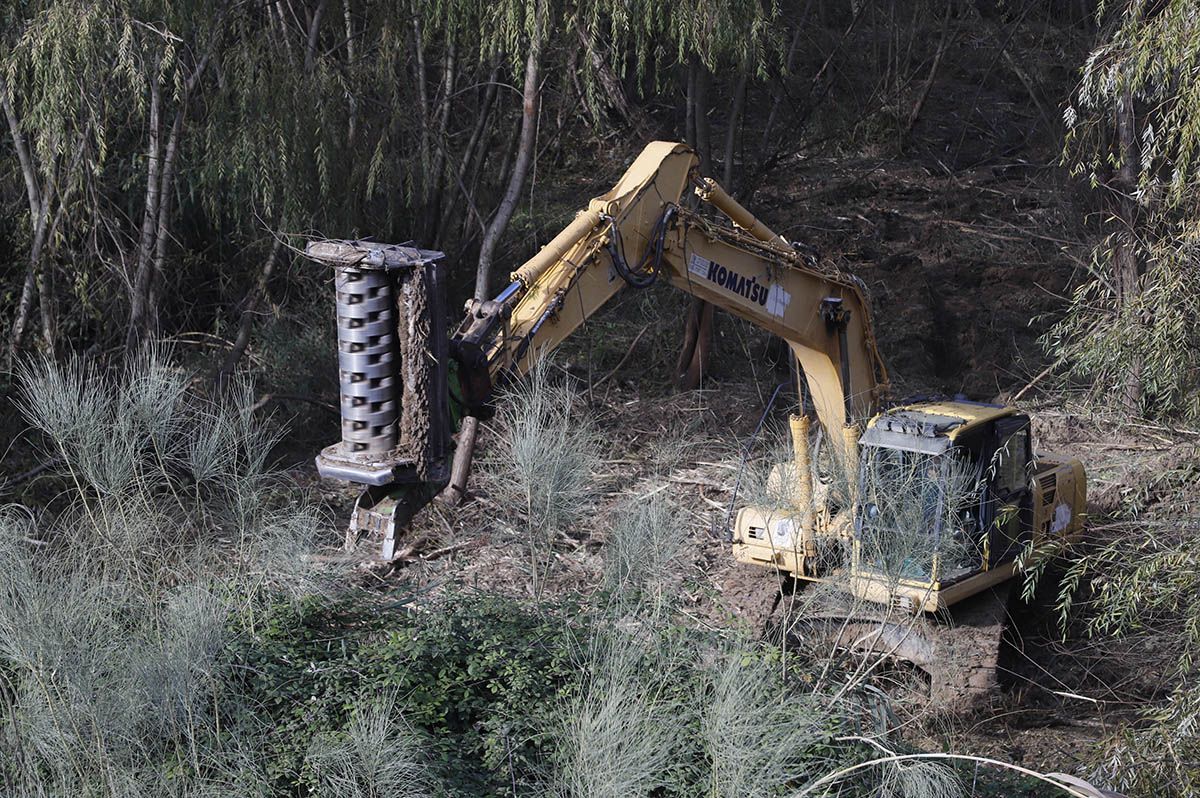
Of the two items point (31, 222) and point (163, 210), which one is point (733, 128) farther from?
point (31, 222)

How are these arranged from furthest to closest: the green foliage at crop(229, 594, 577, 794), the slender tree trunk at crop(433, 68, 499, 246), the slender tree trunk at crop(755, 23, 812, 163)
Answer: the slender tree trunk at crop(755, 23, 812, 163) → the slender tree trunk at crop(433, 68, 499, 246) → the green foliage at crop(229, 594, 577, 794)

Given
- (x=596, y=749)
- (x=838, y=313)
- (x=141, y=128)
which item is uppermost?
(x=141, y=128)

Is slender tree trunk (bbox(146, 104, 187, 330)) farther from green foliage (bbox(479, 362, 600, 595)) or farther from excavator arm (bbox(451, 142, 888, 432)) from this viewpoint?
excavator arm (bbox(451, 142, 888, 432))

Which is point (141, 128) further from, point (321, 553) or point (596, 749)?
point (596, 749)

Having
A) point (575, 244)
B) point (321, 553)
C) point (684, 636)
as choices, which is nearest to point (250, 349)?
point (321, 553)

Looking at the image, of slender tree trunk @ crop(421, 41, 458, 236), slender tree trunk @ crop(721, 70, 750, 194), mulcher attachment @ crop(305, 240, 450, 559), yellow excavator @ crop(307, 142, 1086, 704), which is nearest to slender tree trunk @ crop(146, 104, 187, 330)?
slender tree trunk @ crop(421, 41, 458, 236)

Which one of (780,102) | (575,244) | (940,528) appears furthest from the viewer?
(780,102)

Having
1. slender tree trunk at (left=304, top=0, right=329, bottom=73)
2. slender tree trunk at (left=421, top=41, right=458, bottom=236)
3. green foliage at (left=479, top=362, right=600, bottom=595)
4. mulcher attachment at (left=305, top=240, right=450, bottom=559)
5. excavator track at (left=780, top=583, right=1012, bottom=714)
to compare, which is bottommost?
excavator track at (left=780, top=583, right=1012, bottom=714)

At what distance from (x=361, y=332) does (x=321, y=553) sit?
414 cm

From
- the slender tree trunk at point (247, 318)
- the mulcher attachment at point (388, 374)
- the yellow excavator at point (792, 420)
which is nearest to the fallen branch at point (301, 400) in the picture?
the slender tree trunk at point (247, 318)

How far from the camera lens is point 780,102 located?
16000 millimetres

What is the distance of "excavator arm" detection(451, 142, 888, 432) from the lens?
709 centimetres

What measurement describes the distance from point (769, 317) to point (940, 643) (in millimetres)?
2512

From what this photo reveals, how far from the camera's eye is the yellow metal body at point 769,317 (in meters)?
7.55
